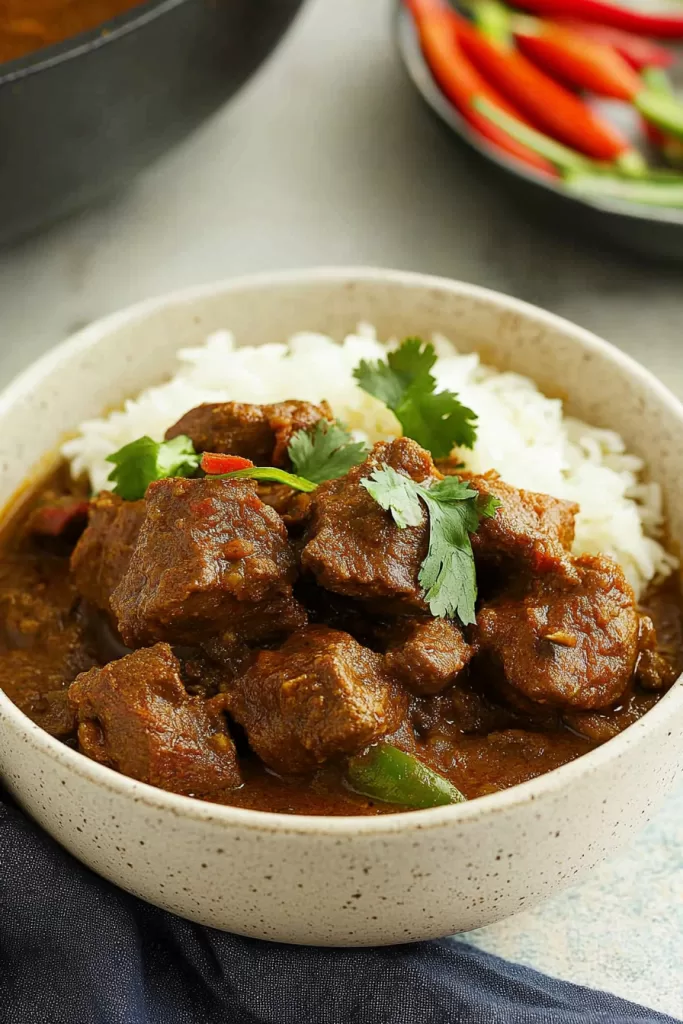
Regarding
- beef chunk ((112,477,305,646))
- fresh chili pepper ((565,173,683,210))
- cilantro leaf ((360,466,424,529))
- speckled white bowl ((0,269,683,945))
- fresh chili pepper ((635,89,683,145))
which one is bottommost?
speckled white bowl ((0,269,683,945))

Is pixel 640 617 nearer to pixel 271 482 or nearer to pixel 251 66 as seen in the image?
pixel 271 482

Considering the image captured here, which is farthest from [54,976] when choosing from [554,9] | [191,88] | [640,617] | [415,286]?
[554,9]

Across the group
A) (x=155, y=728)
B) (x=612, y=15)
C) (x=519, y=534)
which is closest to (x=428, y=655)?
(x=519, y=534)

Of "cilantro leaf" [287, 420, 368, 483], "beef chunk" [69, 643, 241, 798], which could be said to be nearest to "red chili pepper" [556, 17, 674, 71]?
"cilantro leaf" [287, 420, 368, 483]

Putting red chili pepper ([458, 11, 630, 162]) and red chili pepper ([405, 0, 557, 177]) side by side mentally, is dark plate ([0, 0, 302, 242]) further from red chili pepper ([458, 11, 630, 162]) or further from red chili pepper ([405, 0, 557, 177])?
red chili pepper ([458, 11, 630, 162])

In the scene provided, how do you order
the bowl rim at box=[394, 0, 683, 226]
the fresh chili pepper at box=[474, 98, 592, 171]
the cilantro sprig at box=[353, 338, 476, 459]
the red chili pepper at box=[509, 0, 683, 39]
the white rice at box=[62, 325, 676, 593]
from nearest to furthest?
the cilantro sprig at box=[353, 338, 476, 459], the white rice at box=[62, 325, 676, 593], the bowl rim at box=[394, 0, 683, 226], the fresh chili pepper at box=[474, 98, 592, 171], the red chili pepper at box=[509, 0, 683, 39]

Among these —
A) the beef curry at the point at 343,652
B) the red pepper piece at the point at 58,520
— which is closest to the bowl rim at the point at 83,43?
the red pepper piece at the point at 58,520

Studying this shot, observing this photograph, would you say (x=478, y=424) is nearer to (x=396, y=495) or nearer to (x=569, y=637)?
(x=396, y=495)
